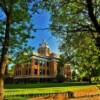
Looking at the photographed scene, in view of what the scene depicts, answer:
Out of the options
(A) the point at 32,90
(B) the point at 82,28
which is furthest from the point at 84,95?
(A) the point at 32,90

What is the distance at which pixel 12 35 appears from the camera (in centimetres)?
1662

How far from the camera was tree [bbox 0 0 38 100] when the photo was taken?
15523 mm

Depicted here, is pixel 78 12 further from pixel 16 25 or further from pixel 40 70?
pixel 40 70

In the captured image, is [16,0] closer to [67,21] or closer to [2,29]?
[2,29]

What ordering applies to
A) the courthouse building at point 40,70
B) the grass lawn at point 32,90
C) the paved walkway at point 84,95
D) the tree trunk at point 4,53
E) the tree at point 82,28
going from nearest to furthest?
the tree at point 82,28 < the paved walkway at point 84,95 < the tree trunk at point 4,53 < the grass lawn at point 32,90 < the courthouse building at point 40,70

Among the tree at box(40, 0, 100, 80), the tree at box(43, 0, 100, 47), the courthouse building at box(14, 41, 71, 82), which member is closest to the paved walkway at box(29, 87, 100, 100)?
the tree at box(40, 0, 100, 80)

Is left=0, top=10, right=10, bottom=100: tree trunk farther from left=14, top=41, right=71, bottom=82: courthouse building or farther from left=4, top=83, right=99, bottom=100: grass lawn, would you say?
left=14, top=41, right=71, bottom=82: courthouse building

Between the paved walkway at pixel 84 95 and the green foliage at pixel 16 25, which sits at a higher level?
the green foliage at pixel 16 25

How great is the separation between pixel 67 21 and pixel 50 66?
264 feet

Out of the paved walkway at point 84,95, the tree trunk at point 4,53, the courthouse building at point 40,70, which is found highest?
the courthouse building at point 40,70

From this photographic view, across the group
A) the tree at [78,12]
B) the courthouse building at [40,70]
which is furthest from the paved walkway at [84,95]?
the courthouse building at [40,70]

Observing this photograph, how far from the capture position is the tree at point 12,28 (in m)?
15.5

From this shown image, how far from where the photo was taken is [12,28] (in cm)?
1631

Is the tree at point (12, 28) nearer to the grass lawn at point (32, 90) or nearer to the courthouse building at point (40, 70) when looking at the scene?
the grass lawn at point (32, 90)
